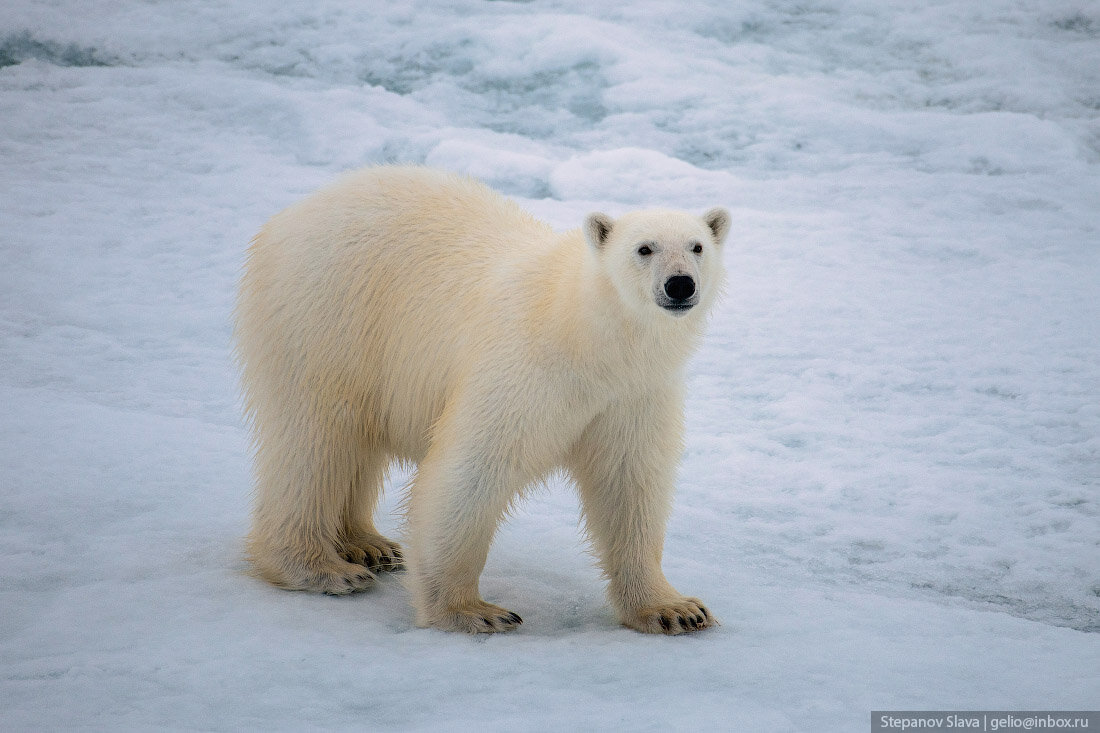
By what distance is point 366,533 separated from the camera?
496 cm

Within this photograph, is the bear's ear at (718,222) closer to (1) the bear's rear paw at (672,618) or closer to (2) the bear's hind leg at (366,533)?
(1) the bear's rear paw at (672,618)

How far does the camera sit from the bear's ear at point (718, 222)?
4.15 metres

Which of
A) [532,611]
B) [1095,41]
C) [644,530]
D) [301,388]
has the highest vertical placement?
[1095,41]

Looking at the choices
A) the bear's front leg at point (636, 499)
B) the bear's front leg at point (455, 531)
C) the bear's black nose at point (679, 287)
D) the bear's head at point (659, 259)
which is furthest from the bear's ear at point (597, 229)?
the bear's front leg at point (455, 531)

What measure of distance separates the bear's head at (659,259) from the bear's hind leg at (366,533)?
5.25 ft

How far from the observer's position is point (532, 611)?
449 centimetres

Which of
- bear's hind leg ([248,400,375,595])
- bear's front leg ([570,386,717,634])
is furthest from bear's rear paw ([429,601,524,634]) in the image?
bear's hind leg ([248,400,375,595])

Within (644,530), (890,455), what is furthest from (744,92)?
(644,530)

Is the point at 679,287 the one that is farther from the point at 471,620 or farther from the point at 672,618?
the point at 471,620

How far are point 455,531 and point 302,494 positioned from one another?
849mm

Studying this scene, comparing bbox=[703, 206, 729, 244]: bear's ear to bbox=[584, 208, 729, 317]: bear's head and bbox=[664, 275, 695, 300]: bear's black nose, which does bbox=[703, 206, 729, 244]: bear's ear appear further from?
bbox=[664, 275, 695, 300]: bear's black nose

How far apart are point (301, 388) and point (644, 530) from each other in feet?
5.23

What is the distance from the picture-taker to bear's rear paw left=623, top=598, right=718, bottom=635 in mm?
4215

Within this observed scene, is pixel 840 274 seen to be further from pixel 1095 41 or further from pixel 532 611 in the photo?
pixel 1095 41
